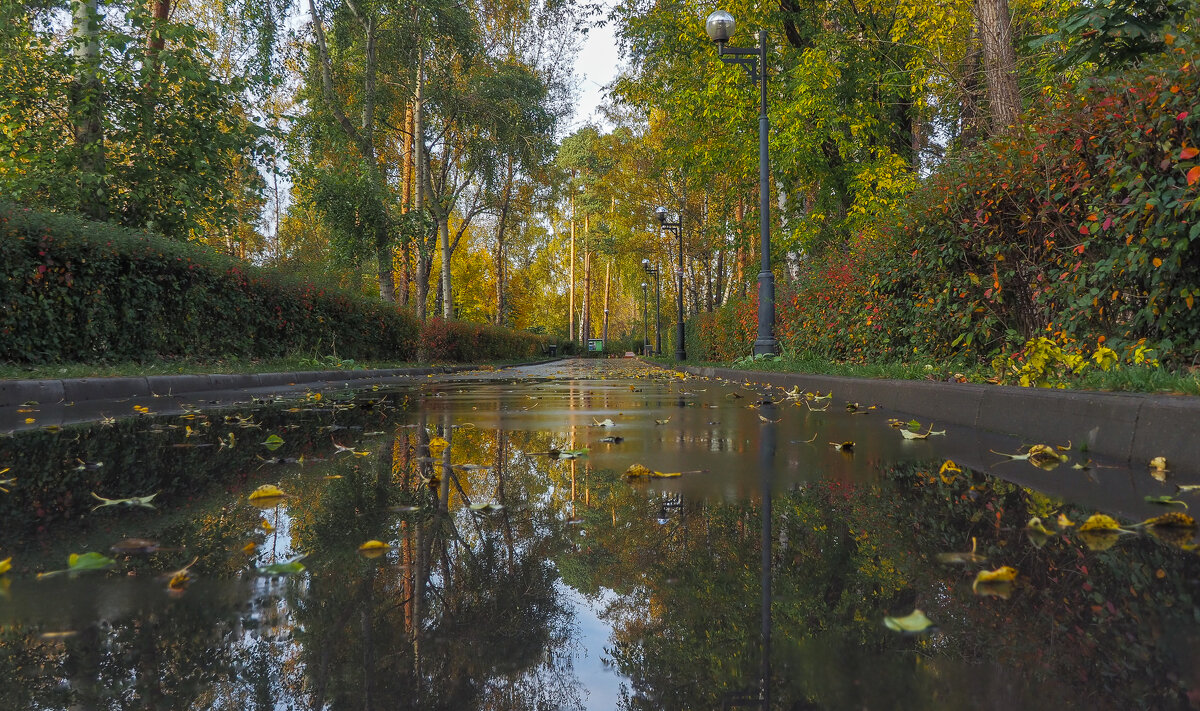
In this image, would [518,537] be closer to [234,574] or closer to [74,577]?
[234,574]

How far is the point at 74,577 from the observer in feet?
5.69

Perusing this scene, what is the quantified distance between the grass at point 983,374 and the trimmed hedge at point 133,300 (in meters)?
8.96

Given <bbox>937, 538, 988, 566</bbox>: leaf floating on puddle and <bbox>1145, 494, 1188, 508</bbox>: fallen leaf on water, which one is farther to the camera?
<bbox>1145, 494, 1188, 508</bbox>: fallen leaf on water

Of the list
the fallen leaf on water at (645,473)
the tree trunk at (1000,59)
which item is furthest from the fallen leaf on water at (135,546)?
the tree trunk at (1000,59)

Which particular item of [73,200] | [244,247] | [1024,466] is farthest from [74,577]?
[244,247]

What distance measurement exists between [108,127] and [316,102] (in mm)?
8325

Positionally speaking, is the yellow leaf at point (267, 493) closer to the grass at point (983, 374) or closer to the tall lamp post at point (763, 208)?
the grass at point (983, 374)

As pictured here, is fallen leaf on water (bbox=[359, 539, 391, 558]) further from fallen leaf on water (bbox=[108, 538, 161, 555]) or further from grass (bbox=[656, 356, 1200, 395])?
grass (bbox=[656, 356, 1200, 395])

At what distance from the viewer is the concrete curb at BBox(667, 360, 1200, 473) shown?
123 inches

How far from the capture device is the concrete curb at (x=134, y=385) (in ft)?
21.5

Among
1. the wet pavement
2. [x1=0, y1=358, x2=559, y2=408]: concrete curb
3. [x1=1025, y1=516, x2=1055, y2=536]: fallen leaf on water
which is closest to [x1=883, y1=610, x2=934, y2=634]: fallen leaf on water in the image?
the wet pavement

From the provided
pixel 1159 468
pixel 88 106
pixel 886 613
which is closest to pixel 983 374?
pixel 1159 468

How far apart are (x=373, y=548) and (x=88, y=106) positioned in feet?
44.1

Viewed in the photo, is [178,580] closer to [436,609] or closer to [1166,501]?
[436,609]
